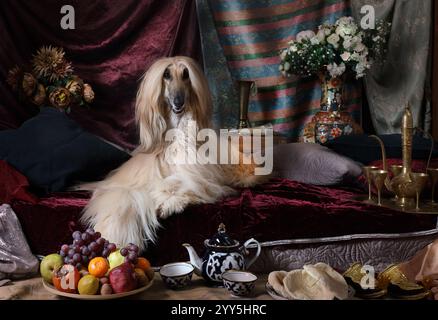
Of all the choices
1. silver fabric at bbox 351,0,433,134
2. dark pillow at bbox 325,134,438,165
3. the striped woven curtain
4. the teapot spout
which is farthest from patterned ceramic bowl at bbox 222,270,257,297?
silver fabric at bbox 351,0,433,134

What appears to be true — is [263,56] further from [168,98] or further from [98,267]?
[98,267]

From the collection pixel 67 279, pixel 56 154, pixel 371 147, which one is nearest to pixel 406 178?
pixel 371 147

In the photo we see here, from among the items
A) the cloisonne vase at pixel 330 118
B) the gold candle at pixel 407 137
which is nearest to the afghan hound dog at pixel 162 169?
the gold candle at pixel 407 137

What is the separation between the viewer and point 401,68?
301 centimetres

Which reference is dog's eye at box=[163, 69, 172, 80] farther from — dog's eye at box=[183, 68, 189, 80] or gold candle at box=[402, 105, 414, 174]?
gold candle at box=[402, 105, 414, 174]

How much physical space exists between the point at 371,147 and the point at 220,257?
1016 millimetres

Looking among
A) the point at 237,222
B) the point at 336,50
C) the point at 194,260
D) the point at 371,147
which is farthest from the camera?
the point at 336,50

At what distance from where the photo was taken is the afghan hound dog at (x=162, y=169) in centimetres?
190

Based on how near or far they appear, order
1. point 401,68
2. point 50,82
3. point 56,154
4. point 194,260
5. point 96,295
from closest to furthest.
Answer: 1. point 96,295
2. point 194,260
3. point 56,154
4. point 50,82
5. point 401,68

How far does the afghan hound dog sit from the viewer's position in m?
1.90

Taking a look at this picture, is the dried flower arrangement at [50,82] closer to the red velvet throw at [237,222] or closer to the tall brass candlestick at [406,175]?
the red velvet throw at [237,222]

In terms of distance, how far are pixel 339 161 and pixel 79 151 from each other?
1.17 m

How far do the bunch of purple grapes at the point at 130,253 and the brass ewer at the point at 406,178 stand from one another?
1057mm

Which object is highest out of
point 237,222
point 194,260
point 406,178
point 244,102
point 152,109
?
point 244,102
